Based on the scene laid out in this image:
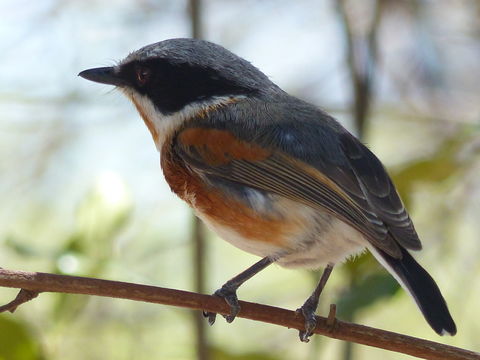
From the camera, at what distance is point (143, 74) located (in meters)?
3.84

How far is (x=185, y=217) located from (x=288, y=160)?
6.53 ft

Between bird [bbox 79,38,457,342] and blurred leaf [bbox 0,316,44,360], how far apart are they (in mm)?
713

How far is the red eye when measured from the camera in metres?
3.83

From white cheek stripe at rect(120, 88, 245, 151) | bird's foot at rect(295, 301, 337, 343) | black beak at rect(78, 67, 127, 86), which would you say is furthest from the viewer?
black beak at rect(78, 67, 127, 86)

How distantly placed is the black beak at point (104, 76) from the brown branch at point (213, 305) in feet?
4.41

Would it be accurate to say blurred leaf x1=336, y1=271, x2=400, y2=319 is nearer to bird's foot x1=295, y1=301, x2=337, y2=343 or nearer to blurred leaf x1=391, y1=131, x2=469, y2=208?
bird's foot x1=295, y1=301, x2=337, y2=343

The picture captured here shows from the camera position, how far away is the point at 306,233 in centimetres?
326

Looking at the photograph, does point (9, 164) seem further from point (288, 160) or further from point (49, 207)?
point (288, 160)

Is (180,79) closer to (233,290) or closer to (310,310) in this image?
(233,290)

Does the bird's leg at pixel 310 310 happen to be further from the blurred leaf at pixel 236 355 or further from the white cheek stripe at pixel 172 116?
the white cheek stripe at pixel 172 116

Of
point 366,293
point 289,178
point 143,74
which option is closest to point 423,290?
point 366,293

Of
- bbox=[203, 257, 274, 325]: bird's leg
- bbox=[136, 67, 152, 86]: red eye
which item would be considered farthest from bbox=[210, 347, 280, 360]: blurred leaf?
bbox=[136, 67, 152, 86]: red eye

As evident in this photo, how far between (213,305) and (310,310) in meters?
0.56

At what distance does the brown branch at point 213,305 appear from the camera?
257 cm
